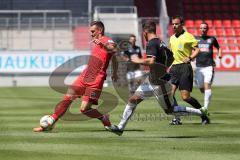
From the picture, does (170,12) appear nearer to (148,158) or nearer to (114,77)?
(114,77)

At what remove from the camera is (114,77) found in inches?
547

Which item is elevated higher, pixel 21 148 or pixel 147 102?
pixel 21 148

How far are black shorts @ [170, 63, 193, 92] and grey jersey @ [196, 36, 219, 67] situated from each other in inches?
123

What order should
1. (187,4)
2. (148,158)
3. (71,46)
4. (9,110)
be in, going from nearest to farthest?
(148,158)
(9,110)
(71,46)
(187,4)

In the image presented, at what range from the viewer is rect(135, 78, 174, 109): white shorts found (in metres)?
13.9

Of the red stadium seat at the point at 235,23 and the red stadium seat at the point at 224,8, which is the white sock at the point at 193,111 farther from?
the red stadium seat at the point at 224,8

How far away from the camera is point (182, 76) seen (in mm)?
16234

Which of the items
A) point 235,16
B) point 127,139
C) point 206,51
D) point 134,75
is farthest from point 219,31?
point 127,139

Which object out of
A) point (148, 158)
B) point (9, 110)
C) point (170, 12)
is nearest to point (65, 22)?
point (170, 12)

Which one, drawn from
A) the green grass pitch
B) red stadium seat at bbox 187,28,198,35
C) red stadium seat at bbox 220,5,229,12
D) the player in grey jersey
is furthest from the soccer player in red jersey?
red stadium seat at bbox 220,5,229,12

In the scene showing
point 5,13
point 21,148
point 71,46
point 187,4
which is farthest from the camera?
point 187,4

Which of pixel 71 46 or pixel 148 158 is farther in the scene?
pixel 71 46

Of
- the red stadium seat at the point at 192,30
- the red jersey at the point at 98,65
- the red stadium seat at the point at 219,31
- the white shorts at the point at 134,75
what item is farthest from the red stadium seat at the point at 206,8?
the red jersey at the point at 98,65

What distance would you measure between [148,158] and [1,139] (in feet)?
10.9
